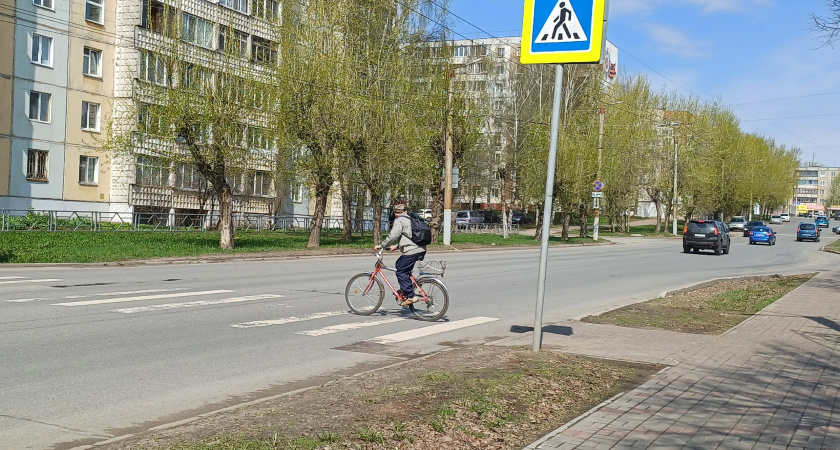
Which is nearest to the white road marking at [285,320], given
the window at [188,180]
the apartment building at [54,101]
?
the apartment building at [54,101]

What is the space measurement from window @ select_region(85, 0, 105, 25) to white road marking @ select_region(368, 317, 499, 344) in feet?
111

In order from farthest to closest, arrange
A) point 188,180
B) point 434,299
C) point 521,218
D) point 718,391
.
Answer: point 521,218 → point 188,180 → point 434,299 → point 718,391

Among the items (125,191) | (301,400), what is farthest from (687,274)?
(125,191)

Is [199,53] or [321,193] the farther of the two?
[321,193]

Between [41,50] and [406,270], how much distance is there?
3193 centimetres

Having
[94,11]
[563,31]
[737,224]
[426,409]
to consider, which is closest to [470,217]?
[737,224]

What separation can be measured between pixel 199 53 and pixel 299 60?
424 centimetres

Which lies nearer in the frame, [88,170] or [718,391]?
[718,391]

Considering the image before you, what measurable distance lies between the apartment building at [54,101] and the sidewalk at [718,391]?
32290mm

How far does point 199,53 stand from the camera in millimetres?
27719

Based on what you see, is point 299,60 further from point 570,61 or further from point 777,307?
point 570,61

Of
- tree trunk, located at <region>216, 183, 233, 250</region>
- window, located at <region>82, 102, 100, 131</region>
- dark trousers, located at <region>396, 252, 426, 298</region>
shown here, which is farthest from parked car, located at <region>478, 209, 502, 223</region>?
dark trousers, located at <region>396, 252, 426, 298</region>

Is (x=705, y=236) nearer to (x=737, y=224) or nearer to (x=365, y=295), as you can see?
(x=365, y=295)

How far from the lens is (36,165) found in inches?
1510
